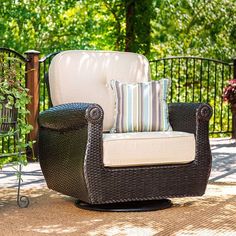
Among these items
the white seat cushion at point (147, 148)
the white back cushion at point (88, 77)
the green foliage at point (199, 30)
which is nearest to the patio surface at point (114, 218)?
the white seat cushion at point (147, 148)

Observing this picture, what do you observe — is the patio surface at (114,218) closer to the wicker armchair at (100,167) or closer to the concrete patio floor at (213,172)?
the wicker armchair at (100,167)

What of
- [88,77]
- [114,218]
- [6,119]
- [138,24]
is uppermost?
[138,24]

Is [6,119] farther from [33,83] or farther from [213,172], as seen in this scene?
[33,83]

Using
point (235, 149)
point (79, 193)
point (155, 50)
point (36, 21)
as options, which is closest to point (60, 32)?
point (36, 21)

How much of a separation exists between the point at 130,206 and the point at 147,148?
1.20 ft

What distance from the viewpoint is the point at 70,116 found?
151 inches

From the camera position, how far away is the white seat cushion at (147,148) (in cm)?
372

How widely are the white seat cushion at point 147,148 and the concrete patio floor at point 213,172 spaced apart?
121 cm

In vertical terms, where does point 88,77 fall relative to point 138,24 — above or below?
below

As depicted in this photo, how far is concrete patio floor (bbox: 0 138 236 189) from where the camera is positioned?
5.00m

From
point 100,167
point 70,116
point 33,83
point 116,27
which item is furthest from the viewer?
point 116,27

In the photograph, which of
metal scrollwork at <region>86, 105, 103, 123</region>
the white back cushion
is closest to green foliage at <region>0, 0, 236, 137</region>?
the white back cushion

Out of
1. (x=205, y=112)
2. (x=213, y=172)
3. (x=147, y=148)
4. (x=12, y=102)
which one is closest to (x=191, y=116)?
(x=205, y=112)

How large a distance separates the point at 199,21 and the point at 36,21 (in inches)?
124
